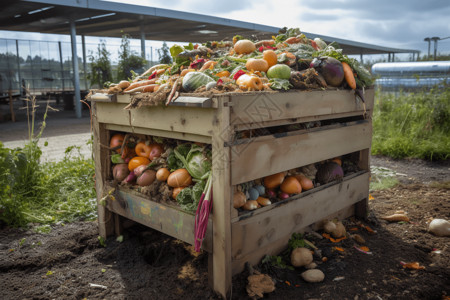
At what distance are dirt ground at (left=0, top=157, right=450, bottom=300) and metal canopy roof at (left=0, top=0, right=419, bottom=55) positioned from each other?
7057 mm

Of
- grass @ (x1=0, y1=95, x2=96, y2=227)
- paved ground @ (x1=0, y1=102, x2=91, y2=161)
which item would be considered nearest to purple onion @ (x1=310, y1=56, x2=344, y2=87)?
grass @ (x1=0, y1=95, x2=96, y2=227)

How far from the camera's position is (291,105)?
8.68ft

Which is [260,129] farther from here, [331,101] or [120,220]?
[120,220]

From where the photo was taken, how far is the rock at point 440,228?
11.4ft

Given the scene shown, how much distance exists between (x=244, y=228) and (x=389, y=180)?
3.74m

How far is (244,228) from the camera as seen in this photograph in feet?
8.05

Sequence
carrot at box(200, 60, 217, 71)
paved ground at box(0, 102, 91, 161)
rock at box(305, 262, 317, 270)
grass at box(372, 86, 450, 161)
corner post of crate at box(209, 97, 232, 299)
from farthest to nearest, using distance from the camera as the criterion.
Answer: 1. paved ground at box(0, 102, 91, 161)
2. grass at box(372, 86, 450, 161)
3. carrot at box(200, 60, 217, 71)
4. rock at box(305, 262, 317, 270)
5. corner post of crate at box(209, 97, 232, 299)

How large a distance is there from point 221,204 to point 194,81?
2.94ft

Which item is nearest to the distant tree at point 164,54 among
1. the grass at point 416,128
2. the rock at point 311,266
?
the grass at point 416,128

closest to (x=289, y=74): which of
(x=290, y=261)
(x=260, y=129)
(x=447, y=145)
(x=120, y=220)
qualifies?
(x=260, y=129)

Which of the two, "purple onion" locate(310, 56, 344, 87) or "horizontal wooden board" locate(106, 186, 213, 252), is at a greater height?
"purple onion" locate(310, 56, 344, 87)

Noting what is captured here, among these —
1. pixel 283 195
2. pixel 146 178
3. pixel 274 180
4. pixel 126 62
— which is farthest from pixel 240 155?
pixel 126 62

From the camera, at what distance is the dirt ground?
254 centimetres

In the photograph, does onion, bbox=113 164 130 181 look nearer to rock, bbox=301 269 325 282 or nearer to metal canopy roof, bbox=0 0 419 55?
rock, bbox=301 269 325 282
